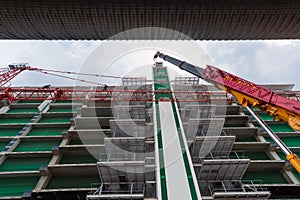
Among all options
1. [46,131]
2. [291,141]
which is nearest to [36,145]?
[46,131]

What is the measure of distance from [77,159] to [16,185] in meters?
4.60

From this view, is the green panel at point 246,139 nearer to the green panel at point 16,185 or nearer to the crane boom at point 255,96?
the crane boom at point 255,96

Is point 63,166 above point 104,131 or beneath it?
beneath

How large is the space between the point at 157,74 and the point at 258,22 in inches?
727

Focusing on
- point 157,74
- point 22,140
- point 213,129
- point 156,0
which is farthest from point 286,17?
point 22,140

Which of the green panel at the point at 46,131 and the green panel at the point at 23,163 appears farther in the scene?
the green panel at the point at 46,131

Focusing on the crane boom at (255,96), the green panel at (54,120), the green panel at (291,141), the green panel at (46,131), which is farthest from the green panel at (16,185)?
the green panel at (291,141)

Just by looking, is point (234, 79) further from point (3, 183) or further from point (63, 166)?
point (3, 183)

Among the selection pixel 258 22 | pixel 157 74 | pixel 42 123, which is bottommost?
pixel 258 22

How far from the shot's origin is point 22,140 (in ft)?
53.0

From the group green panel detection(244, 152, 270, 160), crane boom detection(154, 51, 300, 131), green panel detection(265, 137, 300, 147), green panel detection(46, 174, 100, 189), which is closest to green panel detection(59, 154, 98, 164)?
green panel detection(46, 174, 100, 189)

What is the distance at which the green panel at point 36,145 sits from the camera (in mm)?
15477

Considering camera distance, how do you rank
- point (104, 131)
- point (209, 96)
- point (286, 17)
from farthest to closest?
1. point (209, 96)
2. point (104, 131)
3. point (286, 17)

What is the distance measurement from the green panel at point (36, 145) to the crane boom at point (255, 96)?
16.2 meters
